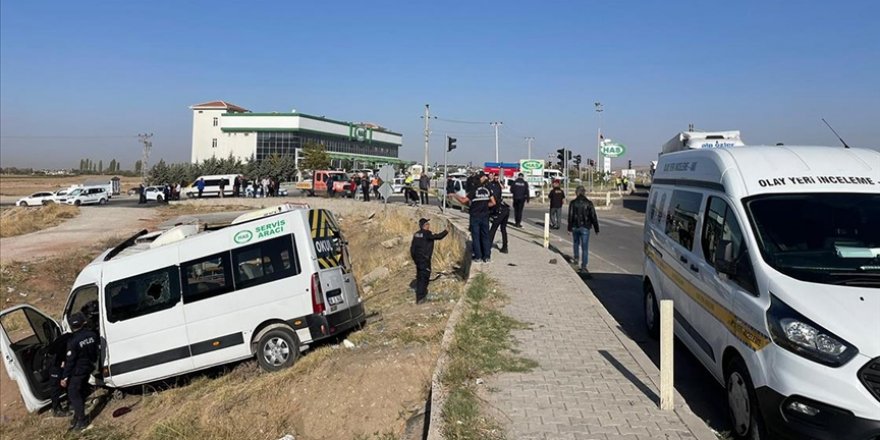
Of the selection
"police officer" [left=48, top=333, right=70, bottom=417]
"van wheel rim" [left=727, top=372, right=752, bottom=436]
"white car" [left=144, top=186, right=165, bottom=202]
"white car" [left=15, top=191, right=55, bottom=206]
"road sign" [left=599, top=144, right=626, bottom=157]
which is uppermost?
"road sign" [left=599, top=144, right=626, bottom=157]

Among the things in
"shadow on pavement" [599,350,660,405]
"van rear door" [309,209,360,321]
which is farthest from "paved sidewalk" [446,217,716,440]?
"van rear door" [309,209,360,321]

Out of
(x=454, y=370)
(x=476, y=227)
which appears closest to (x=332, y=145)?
(x=476, y=227)

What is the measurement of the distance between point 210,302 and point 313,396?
2.80 m

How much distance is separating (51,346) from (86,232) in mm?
22463

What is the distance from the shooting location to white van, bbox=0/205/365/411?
8.32 m

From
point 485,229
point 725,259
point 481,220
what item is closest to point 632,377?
point 725,259

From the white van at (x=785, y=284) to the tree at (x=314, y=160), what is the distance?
74290 millimetres

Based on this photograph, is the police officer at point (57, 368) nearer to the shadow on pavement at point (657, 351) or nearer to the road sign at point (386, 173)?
the shadow on pavement at point (657, 351)

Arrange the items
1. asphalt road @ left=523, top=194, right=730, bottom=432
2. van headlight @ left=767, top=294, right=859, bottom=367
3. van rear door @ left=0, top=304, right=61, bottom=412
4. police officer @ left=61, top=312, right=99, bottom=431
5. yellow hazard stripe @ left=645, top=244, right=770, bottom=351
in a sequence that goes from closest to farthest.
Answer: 1. van headlight @ left=767, top=294, right=859, bottom=367
2. yellow hazard stripe @ left=645, top=244, right=770, bottom=351
3. asphalt road @ left=523, top=194, right=730, bottom=432
4. police officer @ left=61, top=312, right=99, bottom=431
5. van rear door @ left=0, top=304, right=61, bottom=412

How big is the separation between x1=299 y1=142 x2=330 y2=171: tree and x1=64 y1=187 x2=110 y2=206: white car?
32.2m

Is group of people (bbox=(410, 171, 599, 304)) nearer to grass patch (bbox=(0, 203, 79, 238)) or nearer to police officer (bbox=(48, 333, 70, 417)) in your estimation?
police officer (bbox=(48, 333, 70, 417))

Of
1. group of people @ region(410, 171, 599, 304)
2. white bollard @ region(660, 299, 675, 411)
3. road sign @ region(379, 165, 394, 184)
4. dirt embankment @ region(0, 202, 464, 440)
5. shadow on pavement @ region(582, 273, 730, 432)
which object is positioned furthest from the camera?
road sign @ region(379, 165, 394, 184)

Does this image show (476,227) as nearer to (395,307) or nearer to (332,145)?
(395,307)

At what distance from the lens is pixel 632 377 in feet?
18.3
